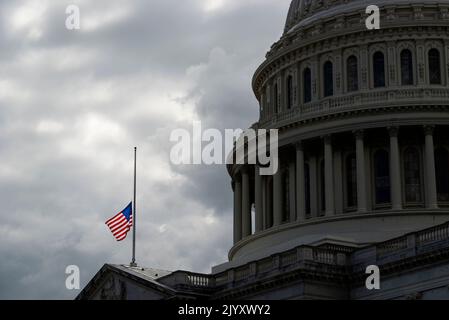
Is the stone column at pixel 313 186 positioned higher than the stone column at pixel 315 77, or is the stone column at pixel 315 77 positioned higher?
the stone column at pixel 315 77

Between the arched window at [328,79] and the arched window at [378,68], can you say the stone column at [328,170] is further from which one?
the arched window at [378,68]

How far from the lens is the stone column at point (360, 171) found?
64.2m

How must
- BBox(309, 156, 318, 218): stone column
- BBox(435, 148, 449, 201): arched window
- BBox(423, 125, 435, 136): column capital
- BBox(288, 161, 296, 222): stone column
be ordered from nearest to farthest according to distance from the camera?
1. BBox(423, 125, 435, 136): column capital
2. BBox(435, 148, 449, 201): arched window
3. BBox(309, 156, 318, 218): stone column
4. BBox(288, 161, 296, 222): stone column

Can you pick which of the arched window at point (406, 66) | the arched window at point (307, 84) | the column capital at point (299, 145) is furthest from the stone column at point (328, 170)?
the arched window at point (406, 66)

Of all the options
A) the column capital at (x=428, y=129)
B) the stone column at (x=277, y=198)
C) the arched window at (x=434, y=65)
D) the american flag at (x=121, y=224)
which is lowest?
the american flag at (x=121, y=224)

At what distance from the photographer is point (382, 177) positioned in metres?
65.9

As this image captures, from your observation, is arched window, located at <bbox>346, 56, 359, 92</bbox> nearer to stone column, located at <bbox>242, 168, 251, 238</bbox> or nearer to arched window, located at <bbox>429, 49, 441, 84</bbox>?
arched window, located at <bbox>429, 49, 441, 84</bbox>

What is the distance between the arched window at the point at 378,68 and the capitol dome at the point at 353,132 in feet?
0.21

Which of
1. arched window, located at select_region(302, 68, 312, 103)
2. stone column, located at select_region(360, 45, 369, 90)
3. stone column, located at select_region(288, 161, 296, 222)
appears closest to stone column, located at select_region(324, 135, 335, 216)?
stone column, located at select_region(288, 161, 296, 222)

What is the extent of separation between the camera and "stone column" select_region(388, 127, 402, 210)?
63.3m

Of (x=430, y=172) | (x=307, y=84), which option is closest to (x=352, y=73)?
(x=307, y=84)

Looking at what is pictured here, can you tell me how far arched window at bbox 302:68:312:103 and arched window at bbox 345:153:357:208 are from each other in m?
6.13

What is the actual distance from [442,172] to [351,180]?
5.70m
